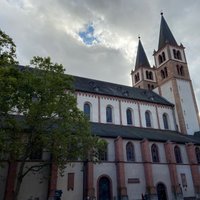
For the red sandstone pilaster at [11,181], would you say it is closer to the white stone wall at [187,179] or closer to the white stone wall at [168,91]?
the white stone wall at [187,179]

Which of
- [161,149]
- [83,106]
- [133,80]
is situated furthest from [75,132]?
[133,80]

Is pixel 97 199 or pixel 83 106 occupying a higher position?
pixel 83 106

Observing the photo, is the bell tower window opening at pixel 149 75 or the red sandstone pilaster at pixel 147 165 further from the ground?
the bell tower window opening at pixel 149 75

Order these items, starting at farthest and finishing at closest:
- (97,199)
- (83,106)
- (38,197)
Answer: (83,106) → (97,199) → (38,197)

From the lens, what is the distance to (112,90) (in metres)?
38.2

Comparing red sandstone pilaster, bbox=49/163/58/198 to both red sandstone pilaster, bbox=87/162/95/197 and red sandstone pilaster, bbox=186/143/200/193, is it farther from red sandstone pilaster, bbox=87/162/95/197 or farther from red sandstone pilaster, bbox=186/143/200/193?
red sandstone pilaster, bbox=186/143/200/193

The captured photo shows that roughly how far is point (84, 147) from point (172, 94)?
2900 centimetres

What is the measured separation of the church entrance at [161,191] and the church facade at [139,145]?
0.40ft

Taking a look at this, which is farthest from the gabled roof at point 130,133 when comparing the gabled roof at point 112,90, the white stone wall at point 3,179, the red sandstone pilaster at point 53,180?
the white stone wall at point 3,179

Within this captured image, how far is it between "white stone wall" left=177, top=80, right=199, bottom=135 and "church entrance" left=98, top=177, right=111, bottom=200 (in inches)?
824

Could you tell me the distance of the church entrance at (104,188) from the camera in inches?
965

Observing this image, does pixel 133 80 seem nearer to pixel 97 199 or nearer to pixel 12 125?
pixel 97 199

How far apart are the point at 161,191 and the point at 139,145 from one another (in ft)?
21.5

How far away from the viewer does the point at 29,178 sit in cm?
2162
